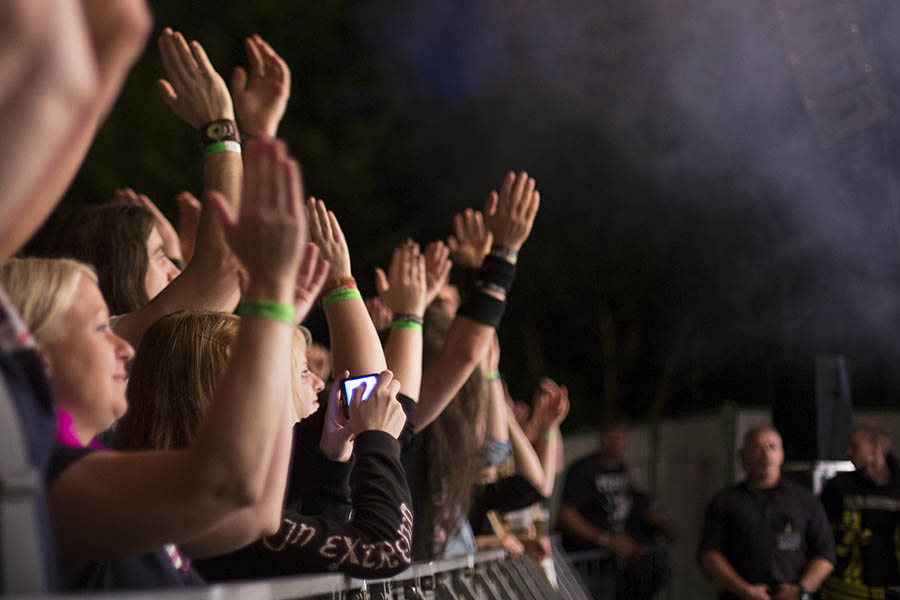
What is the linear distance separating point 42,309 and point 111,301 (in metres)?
1.31

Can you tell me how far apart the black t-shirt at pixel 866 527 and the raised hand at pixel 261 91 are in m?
4.21

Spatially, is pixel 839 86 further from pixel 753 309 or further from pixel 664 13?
pixel 753 309

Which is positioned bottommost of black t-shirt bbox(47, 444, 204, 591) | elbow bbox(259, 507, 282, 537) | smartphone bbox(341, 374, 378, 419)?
black t-shirt bbox(47, 444, 204, 591)

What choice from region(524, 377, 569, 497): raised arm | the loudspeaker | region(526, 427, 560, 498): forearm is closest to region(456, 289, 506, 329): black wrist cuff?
region(524, 377, 569, 497): raised arm

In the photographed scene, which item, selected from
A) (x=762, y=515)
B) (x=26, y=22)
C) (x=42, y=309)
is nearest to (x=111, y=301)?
(x=42, y=309)

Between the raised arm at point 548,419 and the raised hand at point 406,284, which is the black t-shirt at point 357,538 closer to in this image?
the raised hand at point 406,284

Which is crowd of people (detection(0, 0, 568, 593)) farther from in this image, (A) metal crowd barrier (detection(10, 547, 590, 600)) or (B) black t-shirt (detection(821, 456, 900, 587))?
(B) black t-shirt (detection(821, 456, 900, 587))

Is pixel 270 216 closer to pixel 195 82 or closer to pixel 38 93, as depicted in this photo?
pixel 38 93

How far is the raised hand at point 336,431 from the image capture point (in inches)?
84.9

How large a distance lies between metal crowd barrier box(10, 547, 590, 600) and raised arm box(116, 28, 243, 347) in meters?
0.73

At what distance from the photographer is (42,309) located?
1499mm

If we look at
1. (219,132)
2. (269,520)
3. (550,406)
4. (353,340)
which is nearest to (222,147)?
(219,132)

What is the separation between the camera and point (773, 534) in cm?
563

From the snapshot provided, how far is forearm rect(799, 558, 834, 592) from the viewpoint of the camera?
5461mm
